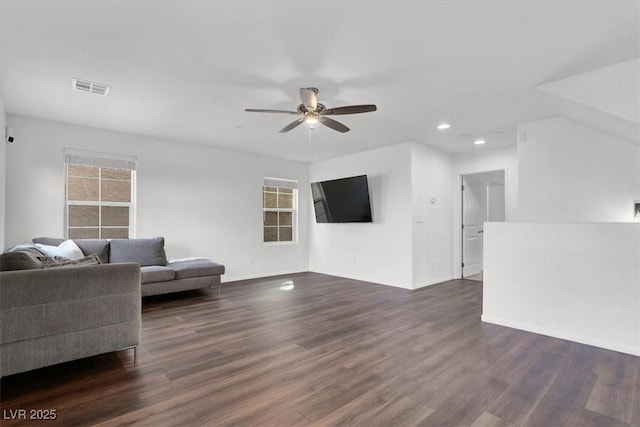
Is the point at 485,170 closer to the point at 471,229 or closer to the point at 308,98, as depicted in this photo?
the point at 471,229

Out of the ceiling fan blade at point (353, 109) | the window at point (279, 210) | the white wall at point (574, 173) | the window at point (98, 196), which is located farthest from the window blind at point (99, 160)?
the white wall at point (574, 173)

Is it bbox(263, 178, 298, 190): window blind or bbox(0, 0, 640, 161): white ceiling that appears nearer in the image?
bbox(0, 0, 640, 161): white ceiling

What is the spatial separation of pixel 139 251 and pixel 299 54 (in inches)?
147

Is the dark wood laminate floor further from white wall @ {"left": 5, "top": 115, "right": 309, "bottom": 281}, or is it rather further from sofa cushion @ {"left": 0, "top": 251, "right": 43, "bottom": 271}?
white wall @ {"left": 5, "top": 115, "right": 309, "bottom": 281}

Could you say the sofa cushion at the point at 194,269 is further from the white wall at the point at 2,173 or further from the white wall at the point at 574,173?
the white wall at the point at 574,173

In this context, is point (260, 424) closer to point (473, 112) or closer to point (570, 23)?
point (570, 23)

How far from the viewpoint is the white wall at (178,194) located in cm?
412

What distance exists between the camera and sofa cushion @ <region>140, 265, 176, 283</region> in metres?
4.19

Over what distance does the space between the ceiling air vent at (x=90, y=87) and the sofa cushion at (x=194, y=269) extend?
2.43 m

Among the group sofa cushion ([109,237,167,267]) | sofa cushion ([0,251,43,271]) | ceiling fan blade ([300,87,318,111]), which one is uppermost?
ceiling fan blade ([300,87,318,111])

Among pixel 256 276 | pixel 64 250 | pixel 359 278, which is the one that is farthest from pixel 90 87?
pixel 359 278

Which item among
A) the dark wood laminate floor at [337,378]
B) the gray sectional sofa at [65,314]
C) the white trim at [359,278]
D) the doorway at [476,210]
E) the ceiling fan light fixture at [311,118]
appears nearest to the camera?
the dark wood laminate floor at [337,378]

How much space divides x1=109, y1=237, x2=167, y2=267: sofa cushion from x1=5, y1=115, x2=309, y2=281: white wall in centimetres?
36

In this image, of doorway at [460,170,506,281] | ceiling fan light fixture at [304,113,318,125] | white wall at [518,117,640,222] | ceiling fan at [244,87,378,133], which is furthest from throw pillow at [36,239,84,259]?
doorway at [460,170,506,281]
